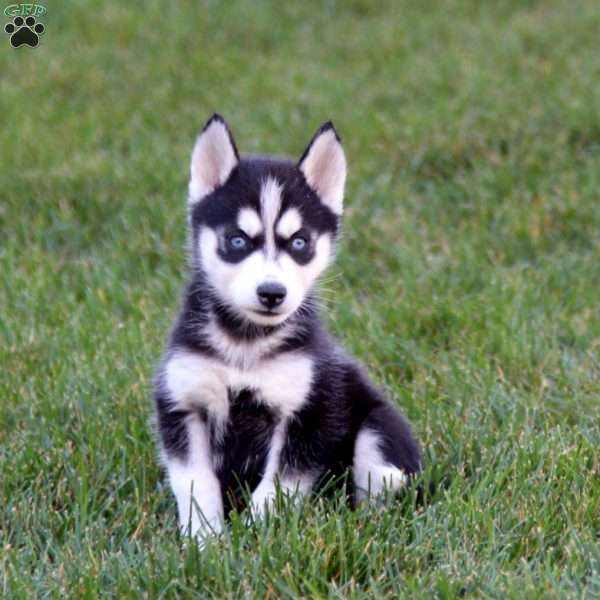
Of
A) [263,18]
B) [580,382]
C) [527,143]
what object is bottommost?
[580,382]

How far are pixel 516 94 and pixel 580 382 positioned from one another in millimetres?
4609

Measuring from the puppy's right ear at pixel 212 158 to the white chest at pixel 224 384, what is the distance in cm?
73

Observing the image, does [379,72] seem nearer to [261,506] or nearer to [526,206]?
[526,206]

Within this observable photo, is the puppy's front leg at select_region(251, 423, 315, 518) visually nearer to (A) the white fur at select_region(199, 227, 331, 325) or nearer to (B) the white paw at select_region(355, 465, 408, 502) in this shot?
(B) the white paw at select_region(355, 465, 408, 502)

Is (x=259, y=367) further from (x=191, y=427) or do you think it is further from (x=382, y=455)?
(x=382, y=455)

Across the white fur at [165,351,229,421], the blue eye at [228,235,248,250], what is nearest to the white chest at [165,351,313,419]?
the white fur at [165,351,229,421]

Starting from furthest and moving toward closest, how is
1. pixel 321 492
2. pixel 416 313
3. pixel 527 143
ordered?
pixel 527 143 → pixel 416 313 → pixel 321 492

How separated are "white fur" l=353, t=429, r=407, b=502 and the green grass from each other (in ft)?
0.45

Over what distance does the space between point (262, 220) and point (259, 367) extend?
0.58 metres

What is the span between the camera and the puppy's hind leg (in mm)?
4590

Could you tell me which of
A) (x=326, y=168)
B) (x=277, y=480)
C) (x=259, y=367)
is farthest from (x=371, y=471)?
(x=326, y=168)

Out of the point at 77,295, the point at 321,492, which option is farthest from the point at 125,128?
the point at 321,492

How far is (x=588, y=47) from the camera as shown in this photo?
10.9m

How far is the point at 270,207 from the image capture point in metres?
4.54
